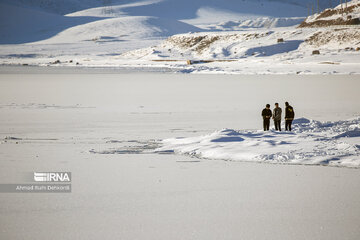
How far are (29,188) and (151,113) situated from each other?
12.1 metres

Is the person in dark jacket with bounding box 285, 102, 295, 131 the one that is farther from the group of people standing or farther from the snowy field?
the snowy field

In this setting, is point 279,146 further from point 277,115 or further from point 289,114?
point 277,115

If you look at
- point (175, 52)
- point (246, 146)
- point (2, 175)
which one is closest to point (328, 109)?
point (246, 146)

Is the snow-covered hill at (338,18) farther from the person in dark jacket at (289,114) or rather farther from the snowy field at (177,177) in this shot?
the person in dark jacket at (289,114)

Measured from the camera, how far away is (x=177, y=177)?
9.54 meters

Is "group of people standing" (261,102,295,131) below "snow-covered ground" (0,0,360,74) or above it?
below

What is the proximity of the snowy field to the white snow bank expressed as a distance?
24 millimetres

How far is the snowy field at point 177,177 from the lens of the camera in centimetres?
688

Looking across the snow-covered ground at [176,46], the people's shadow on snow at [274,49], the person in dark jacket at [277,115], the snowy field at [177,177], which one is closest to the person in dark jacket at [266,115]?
the person in dark jacket at [277,115]

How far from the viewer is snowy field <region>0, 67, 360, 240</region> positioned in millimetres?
6879

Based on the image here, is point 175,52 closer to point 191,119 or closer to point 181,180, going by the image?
point 191,119

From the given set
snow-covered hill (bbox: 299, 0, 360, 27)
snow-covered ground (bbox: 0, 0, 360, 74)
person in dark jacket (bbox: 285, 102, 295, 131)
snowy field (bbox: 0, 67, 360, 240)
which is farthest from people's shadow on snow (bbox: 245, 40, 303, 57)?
person in dark jacket (bbox: 285, 102, 295, 131)

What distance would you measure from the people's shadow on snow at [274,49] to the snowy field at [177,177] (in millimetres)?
50015

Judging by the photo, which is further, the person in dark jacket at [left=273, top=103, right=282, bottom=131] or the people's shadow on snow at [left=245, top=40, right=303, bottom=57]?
the people's shadow on snow at [left=245, top=40, right=303, bottom=57]
